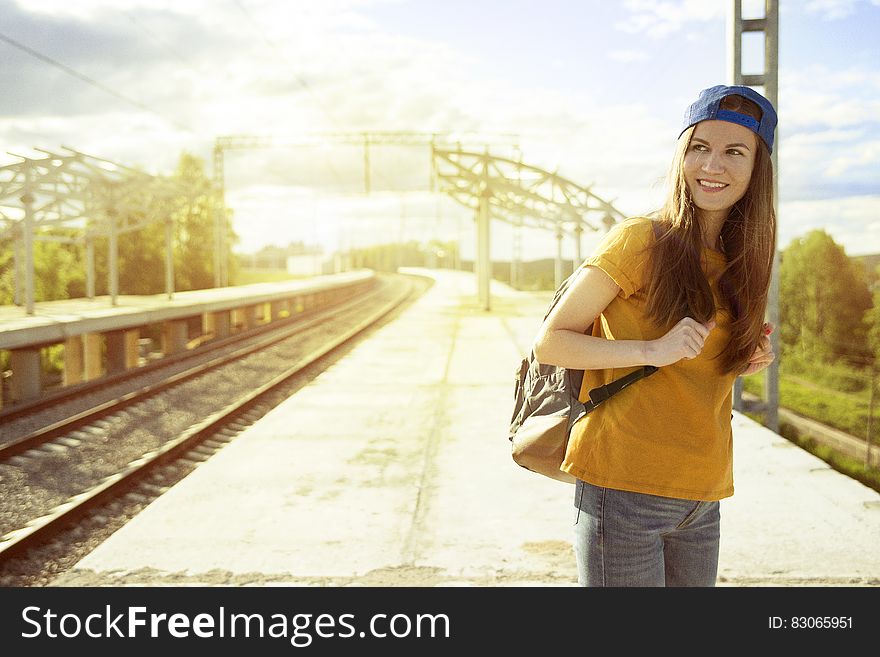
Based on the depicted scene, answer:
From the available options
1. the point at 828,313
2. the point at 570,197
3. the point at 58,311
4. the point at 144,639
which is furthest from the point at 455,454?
the point at 828,313

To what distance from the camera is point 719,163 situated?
5.76ft

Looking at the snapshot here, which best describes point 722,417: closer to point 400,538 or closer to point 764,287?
point 764,287

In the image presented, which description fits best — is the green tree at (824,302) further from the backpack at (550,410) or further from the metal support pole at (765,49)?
the backpack at (550,410)

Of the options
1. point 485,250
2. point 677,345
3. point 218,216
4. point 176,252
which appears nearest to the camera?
point 677,345

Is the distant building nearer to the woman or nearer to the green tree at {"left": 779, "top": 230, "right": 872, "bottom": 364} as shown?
the green tree at {"left": 779, "top": 230, "right": 872, "bottom": 364}

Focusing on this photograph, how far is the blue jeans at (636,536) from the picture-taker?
5.72 feet

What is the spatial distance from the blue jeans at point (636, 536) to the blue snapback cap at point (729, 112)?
0.82 metres

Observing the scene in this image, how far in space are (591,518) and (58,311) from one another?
17.0 meters

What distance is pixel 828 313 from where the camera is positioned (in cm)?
6309

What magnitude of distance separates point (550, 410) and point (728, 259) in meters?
0.53

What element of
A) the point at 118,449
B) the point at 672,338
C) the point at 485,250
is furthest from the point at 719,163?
the point at 485,250

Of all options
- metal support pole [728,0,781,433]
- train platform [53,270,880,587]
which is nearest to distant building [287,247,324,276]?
train platform [53,270,880,587]

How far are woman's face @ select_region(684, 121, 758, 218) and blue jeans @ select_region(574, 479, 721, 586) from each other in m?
0.66

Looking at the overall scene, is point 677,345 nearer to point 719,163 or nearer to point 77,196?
point 719,163
